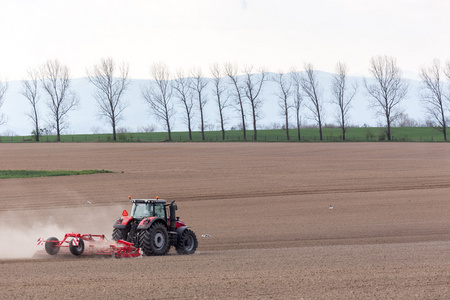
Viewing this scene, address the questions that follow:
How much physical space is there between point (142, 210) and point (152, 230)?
3.72 feet

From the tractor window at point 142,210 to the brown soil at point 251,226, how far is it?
1631mm

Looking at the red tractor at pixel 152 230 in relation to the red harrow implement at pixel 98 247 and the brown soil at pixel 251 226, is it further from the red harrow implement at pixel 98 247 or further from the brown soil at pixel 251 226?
the brown soil at pixel 251 226

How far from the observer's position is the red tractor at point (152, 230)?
52.6ft

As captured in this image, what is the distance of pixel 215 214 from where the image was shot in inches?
1062

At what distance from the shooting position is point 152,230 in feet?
52.7

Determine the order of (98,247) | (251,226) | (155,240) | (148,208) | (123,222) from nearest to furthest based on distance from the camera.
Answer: (98,247) < (155,240) < (123,222) < (148,208) < (251,226)

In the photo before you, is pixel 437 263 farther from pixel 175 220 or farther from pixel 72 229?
pixel 72 229

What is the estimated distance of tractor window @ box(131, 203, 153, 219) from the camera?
16867 mm

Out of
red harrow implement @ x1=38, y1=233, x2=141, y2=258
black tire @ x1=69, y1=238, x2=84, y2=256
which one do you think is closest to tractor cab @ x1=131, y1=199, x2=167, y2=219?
red harrow implement @ x1=38, y1=233, x2=141, y2=258

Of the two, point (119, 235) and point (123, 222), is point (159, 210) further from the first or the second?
point (119, 235)

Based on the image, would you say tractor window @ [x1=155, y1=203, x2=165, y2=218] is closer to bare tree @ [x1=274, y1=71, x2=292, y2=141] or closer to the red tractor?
the red tractor

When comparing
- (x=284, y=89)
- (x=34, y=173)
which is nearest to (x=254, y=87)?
(x=284, y=89)

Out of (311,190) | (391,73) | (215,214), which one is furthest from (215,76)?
(215,214)

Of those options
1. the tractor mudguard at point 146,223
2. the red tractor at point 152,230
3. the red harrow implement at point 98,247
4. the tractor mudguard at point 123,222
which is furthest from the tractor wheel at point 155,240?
the tractor mudguard at point 123,222
